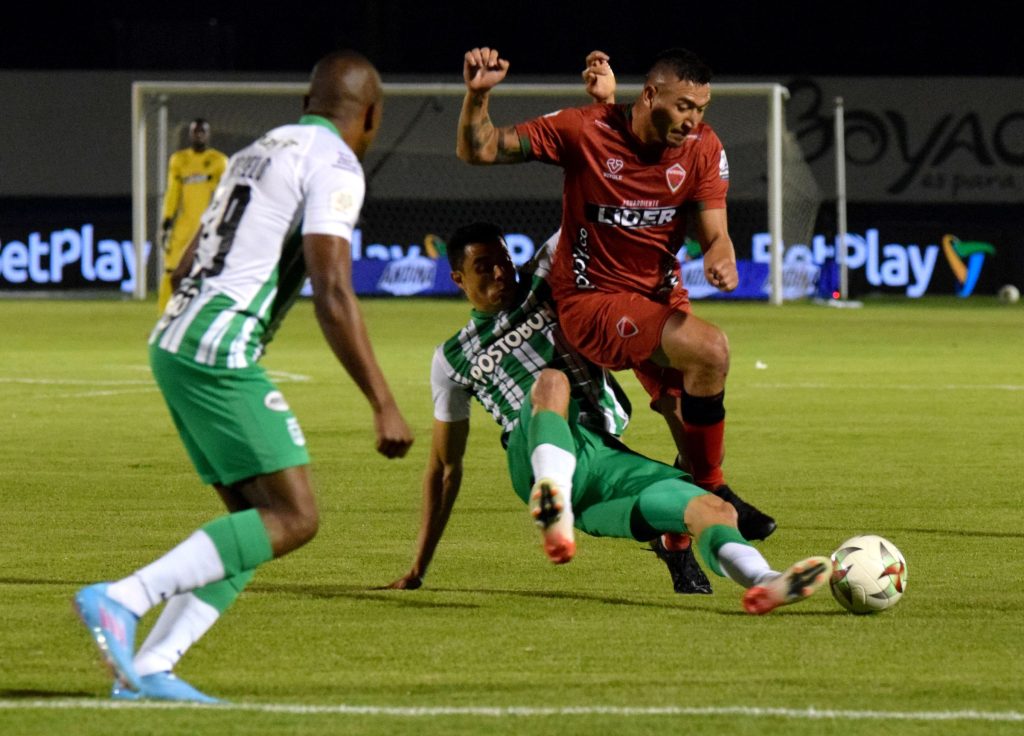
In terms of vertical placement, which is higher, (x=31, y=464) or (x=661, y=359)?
(x=661, y=359)

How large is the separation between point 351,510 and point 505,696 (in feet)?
13.7

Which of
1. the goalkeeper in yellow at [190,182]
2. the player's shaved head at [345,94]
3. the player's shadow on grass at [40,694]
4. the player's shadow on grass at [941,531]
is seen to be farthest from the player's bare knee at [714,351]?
the goalkeeper in yellow at [190,182]

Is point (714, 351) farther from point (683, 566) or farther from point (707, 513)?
point (707, 513)

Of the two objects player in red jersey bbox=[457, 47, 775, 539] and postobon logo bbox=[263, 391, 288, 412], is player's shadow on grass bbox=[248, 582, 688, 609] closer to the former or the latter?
player in red jersey bbox=[457, 47, 775, 539]

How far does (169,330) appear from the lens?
480 cm

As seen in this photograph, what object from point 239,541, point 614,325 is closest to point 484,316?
point 614,325

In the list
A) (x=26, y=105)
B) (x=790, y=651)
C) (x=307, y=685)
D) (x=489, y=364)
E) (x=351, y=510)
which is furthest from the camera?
(x=26, y=105)

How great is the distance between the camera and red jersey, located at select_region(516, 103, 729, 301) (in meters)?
6.99

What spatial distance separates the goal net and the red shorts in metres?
20.8

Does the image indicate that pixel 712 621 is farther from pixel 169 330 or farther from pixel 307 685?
pixel 169 330

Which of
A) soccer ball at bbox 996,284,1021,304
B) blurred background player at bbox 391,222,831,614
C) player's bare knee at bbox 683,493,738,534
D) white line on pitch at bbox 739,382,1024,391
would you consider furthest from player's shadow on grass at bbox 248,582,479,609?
soccer ball at bbox 996,284,1021,304

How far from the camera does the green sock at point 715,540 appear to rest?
5.80 metres

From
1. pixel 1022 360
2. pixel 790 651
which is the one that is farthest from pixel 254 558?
pixel 1022 360

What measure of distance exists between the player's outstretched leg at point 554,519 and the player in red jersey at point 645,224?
103 cm
